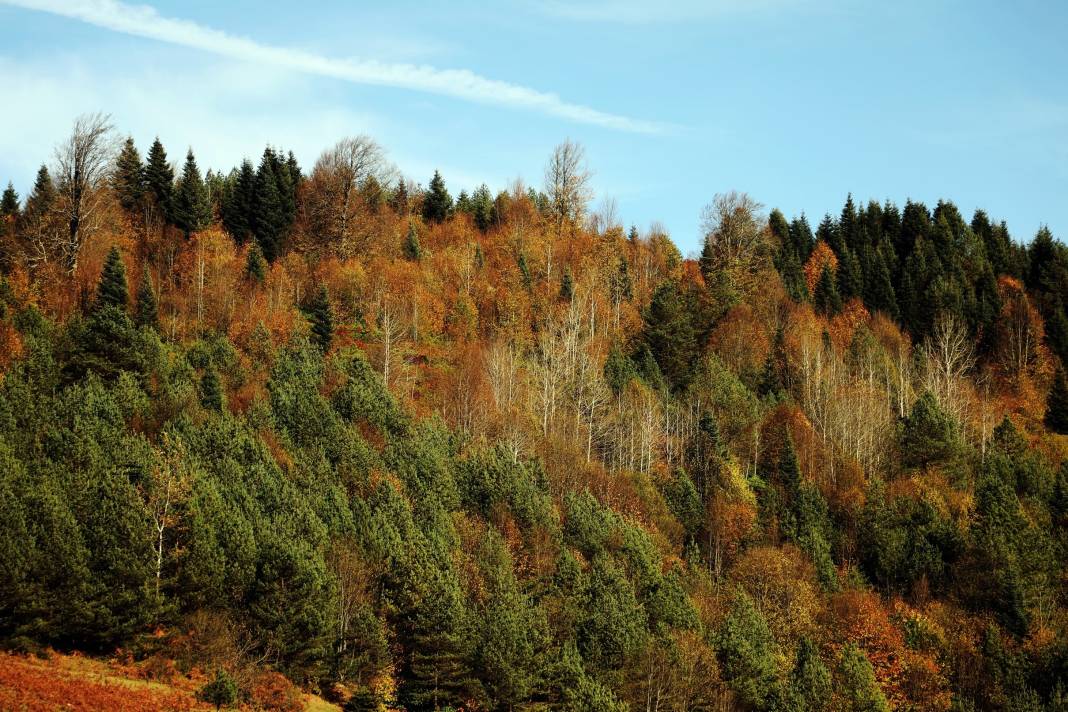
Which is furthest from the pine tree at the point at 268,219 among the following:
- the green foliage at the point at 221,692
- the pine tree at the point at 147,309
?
the green foliage at the point at 221,692

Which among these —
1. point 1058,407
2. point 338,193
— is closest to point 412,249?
point 338,193

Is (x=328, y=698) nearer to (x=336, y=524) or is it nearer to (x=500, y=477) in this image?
(x=336, y=524)

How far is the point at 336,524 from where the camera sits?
5303 centimetres

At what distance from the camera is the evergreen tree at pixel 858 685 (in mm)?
53062

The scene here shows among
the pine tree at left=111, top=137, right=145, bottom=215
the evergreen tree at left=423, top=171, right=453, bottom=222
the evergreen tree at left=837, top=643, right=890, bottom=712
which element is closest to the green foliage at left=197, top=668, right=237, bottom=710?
the evergreen tree at left=837, top=643, right=890, bottom=712

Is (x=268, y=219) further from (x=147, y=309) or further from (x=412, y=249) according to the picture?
(x=147, y=309)

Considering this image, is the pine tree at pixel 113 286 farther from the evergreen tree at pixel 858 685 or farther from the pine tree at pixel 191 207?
the evergreen tree at pixel 858 685

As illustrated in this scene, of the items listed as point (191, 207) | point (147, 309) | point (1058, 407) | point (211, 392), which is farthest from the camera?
point (1058, 407)

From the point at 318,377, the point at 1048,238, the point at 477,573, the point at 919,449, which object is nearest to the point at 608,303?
the point at 919,449

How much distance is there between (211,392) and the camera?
2333 inches

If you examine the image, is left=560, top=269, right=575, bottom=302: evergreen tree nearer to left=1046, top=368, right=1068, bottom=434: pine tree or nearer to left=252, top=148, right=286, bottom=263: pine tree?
left=252, top=148, right=286, bottom=263: pine tree

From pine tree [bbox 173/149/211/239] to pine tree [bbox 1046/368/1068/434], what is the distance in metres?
84.9

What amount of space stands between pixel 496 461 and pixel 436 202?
61154mm

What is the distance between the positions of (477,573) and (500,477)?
8.45 meters
